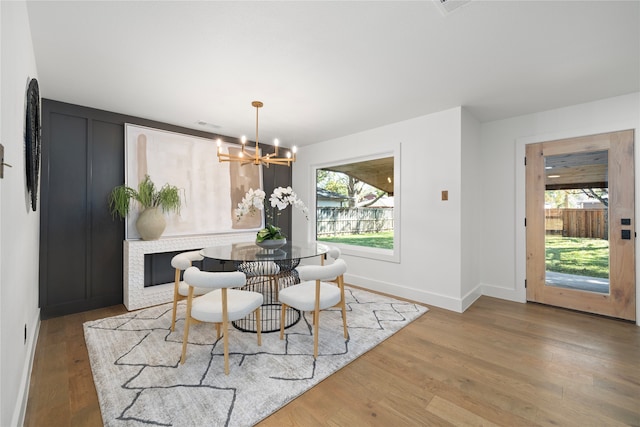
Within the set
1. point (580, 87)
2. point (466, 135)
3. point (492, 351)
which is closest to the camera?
point (492, 351)

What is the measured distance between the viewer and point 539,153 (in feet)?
11.5

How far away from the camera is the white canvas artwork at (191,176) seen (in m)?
3.58

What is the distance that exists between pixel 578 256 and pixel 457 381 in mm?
2637

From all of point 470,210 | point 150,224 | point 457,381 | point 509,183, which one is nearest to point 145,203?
point 150,224

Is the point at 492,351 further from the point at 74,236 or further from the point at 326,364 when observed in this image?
the point at 74,236

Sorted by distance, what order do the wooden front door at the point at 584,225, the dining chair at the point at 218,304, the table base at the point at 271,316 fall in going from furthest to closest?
the wooden front door at the point at 584,225
the table base at the point at 271,316
the dining chair at the point at 218,304

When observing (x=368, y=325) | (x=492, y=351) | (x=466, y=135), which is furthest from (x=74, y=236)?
(x=466, y=135)

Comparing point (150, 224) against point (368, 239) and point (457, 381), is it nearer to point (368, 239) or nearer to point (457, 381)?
point (368, 239)

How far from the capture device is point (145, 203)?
345 cm

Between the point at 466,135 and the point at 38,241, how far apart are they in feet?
16.9

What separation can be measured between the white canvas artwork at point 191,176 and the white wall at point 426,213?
2.25 meters

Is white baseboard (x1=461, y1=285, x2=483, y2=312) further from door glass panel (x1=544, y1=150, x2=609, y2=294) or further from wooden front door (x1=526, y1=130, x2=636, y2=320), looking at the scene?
door glass panel (x1=544, y1=150, x2=609, y2=294)

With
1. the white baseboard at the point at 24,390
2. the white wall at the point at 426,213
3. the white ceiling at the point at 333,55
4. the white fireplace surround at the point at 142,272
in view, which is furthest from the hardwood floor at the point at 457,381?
the white ceiling at the point at 333,55

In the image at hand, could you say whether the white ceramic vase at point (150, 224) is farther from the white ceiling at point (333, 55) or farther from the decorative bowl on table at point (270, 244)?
the decorative bowl on table at point (270, 244)
